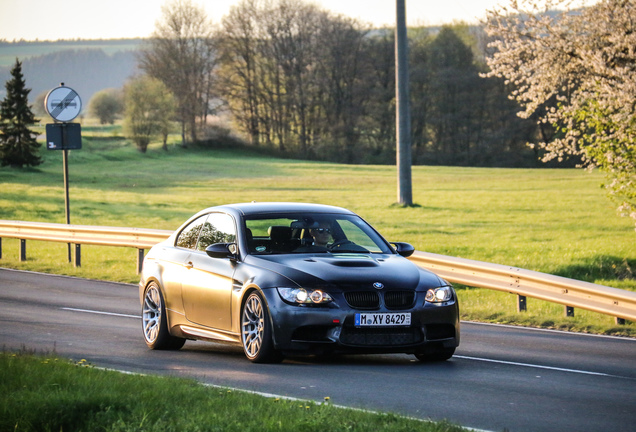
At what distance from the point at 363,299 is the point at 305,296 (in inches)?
19.6

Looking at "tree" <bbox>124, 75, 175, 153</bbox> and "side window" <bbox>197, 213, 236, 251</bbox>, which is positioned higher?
"tree" <bbox>124, 75, 175, 153</bbox>

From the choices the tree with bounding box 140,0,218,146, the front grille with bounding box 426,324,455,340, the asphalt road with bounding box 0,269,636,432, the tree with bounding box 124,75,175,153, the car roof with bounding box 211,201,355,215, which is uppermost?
the tree with bounding box 140,0,218,146

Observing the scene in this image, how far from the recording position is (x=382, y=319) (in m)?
8.73

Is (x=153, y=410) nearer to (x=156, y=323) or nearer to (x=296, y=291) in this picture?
(x=296, y=291)

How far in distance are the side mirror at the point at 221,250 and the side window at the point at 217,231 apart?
0.25 m

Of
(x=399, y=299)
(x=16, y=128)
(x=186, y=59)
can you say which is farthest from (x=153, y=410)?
(x=186, y=59)

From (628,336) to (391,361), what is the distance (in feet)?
13.4

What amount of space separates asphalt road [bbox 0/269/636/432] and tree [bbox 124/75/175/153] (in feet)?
238

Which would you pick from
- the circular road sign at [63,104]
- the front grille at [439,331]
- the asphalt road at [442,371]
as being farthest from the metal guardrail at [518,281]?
the front grille at [439,331]

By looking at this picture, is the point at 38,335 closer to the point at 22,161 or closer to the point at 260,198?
the point at 260,198

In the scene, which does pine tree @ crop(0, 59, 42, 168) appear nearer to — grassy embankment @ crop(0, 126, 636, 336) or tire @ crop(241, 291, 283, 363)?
grassy embankment @ crop(0, 126, 636, 336)

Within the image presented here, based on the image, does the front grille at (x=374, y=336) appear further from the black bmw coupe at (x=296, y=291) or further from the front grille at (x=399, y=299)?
the front grille at (x=399, y=299)

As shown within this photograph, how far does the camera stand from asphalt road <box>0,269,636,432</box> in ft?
23.2

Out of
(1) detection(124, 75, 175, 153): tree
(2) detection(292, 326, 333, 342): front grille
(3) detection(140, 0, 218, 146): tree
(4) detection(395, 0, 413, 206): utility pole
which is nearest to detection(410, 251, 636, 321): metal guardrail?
(2) detection(292, 326, 333, 342): front grille
